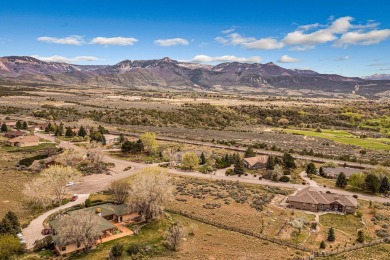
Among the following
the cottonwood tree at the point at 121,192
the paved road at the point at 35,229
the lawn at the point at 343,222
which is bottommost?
the lawn at the point at 343,222

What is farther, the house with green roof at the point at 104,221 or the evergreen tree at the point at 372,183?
the evergreen tree at the point at 372,183

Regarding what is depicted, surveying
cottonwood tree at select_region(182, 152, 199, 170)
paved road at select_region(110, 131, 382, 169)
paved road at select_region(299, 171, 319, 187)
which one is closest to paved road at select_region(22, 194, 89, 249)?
cottonwood tree at select_region(182, 152, 199, 170)

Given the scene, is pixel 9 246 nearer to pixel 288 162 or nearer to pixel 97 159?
pixel 97 159

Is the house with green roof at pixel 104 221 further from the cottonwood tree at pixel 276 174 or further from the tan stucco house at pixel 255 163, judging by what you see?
the tan stucco house at pixel 255 163

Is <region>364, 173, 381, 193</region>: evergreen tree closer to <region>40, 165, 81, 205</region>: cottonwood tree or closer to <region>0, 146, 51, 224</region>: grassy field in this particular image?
<region>40, 165, 81, 205</region>: cottonwood tree

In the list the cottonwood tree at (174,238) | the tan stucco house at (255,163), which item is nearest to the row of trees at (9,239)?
the cottonwood tree at (174,238)

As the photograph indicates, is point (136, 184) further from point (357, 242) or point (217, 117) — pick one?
point (217, 117)

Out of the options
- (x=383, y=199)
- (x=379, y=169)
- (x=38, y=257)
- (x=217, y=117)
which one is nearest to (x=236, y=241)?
(x=38, y=257)

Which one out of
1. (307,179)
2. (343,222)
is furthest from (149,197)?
(307,179)
